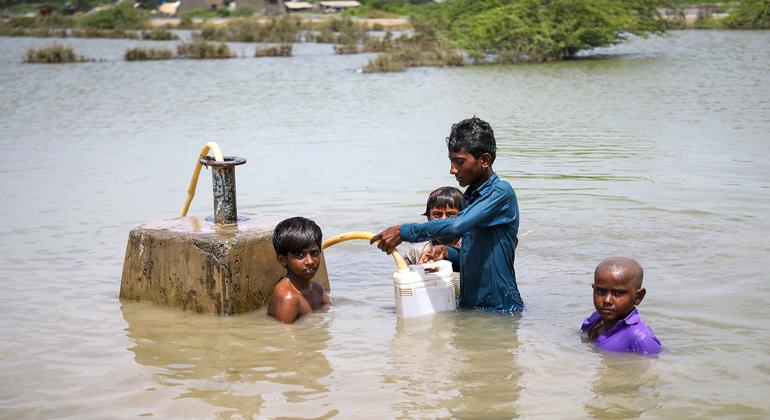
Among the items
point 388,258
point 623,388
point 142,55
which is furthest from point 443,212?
point 142,55

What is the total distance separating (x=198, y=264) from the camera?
5.52 meters

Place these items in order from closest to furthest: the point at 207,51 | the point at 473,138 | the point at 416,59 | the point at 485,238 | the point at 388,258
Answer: the point at 473,138 < the point at 485,238 < the point at 388,258 < the point at 416,59 < the point at 207,51

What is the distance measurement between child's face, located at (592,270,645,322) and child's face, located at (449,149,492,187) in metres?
0.89

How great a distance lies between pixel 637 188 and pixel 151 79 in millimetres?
19003

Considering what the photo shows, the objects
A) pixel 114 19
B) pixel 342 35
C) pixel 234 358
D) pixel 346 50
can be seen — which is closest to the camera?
pixel 234 358

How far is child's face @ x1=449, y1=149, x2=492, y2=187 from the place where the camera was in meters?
5.15

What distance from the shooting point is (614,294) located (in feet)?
15.3

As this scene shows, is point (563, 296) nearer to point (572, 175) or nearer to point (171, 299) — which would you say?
point (171, 299)

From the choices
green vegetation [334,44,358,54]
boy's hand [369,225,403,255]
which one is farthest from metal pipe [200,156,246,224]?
green vegetation [334,44,358,54]

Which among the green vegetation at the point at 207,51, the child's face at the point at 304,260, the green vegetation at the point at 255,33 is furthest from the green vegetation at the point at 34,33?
the child's face at the point at 304,260

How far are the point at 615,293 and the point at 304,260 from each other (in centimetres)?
173

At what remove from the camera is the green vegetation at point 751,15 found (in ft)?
123

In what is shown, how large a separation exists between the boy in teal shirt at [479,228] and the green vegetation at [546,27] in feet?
78.0

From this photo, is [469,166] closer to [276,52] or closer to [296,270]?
[296,270]
